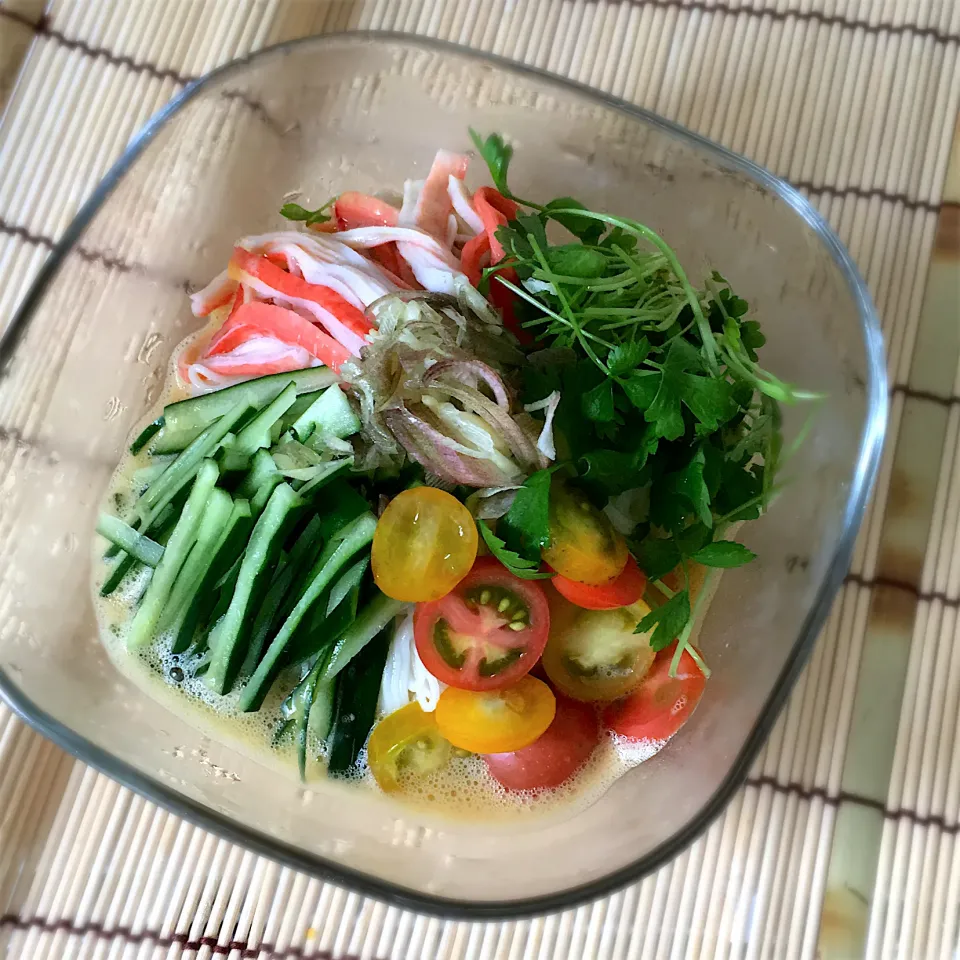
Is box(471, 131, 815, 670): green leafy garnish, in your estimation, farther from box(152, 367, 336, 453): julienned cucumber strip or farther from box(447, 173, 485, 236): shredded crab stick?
box(152, 367, 336, 453): julienned cucumber strip

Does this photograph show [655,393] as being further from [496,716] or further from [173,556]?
[173,556]

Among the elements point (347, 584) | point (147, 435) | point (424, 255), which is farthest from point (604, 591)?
point (147, 435)

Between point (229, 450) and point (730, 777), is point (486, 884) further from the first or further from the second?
point (229, 450)

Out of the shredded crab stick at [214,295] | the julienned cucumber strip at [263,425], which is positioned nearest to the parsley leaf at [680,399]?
the julienned cucumber strip at [263,425]

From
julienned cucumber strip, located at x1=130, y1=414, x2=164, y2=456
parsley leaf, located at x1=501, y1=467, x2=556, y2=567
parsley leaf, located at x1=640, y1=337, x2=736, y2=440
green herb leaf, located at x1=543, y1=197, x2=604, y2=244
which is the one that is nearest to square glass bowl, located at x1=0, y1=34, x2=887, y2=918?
julienned cucumber strip, located at x1=130, y1=414, x2=164, y2=456

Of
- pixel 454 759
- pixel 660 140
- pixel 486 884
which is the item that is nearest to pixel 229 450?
pixel 454 759
